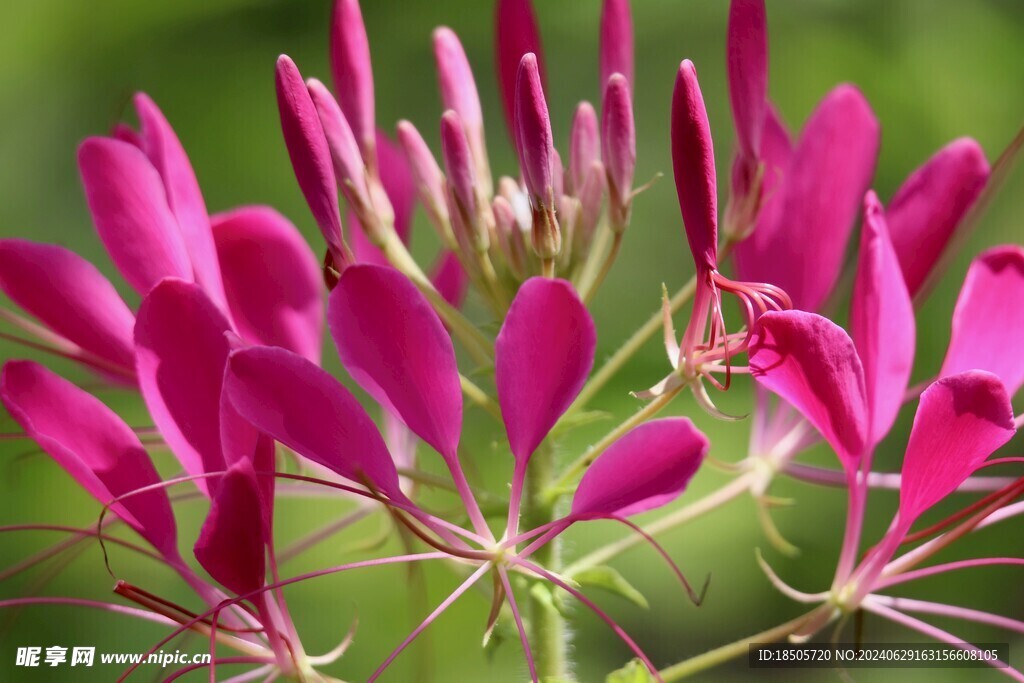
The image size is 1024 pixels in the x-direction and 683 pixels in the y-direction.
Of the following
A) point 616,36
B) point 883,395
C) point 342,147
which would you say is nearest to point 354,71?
point 342,147

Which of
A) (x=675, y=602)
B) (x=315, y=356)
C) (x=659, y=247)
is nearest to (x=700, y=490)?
(x=675, y=602)

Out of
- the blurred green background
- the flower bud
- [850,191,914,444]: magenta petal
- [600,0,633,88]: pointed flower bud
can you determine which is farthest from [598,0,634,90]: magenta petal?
the blurred green background

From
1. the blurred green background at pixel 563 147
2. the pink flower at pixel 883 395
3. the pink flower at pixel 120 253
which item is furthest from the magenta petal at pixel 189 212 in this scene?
the blurred green background at pixel 563 147

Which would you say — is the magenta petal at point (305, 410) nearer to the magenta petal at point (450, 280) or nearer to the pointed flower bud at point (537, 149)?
the pointed flower bud at point (537, 149)

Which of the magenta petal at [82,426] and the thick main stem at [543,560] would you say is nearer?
the magenta petal at [82,426]

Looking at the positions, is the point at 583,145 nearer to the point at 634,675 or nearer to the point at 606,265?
the point at 606,265

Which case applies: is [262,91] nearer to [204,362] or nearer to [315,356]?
[315,356]
